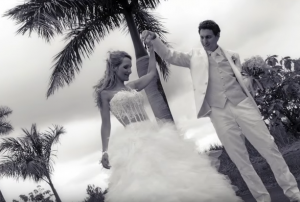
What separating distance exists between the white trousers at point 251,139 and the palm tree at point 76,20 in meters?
5.40

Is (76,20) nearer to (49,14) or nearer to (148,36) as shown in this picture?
(49,14)

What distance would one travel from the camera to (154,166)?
3703 millimetres

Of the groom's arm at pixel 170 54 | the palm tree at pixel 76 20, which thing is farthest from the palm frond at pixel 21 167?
the groom's arm at pixel 170 54

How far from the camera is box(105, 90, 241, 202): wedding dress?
3.49 m

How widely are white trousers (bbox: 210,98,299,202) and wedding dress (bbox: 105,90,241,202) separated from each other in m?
0.82

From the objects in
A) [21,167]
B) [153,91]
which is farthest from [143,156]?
[21,167]

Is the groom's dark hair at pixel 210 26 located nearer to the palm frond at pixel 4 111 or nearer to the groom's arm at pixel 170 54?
the groom's arm at pixel 170 54

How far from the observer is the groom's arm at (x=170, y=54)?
5.00 m

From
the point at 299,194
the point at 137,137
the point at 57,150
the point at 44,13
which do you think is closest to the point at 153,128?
the point at 137,137

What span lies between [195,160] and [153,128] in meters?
0.58

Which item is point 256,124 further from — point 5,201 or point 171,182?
point 5,201

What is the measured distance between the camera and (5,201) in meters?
17.9

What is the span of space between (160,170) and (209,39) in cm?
190

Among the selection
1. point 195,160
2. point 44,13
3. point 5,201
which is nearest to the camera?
point 195,160
